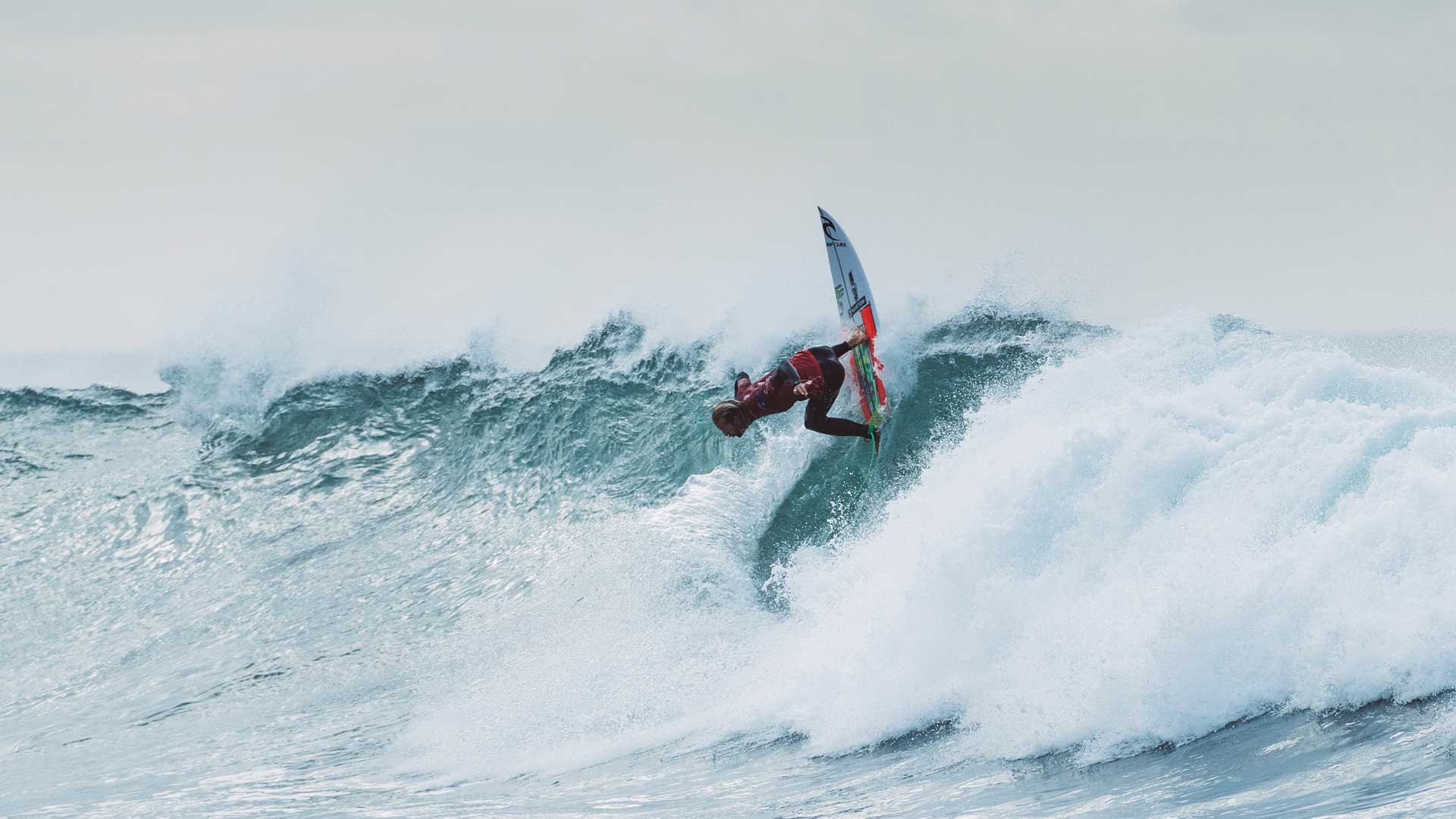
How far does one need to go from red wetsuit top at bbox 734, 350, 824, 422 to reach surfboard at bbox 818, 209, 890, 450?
112 cm

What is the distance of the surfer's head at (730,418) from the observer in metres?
6.49

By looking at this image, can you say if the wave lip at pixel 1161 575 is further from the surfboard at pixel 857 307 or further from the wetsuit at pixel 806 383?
the surfboard at pixel 857 307

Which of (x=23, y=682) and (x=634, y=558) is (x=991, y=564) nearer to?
(x=634, y=558)

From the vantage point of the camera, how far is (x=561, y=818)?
4781mm

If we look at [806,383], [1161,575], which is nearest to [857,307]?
[806,383]

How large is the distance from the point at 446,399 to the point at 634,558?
11.8 feet

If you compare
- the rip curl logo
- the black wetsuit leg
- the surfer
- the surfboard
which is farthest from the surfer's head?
the rip curl logo

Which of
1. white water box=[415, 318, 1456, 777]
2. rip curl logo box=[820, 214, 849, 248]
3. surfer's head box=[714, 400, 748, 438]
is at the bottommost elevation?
white water box=[415, 318, 1456, 777]

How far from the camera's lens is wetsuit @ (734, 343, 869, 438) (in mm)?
6555

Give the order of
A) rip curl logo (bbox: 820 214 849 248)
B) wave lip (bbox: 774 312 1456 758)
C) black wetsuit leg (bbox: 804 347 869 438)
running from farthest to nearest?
rip curl logo (bbox: 820 214 849 248), black wetsuit leg (bbox: 804 347 869 438), wave lip (bbox: 774 312 1456 758)

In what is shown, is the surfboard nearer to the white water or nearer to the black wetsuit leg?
the white water

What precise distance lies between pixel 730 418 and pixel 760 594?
4.64 feet

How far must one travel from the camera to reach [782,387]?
→ 656 centimetres

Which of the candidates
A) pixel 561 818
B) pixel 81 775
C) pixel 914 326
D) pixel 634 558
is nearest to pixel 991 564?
pixel 561 818
